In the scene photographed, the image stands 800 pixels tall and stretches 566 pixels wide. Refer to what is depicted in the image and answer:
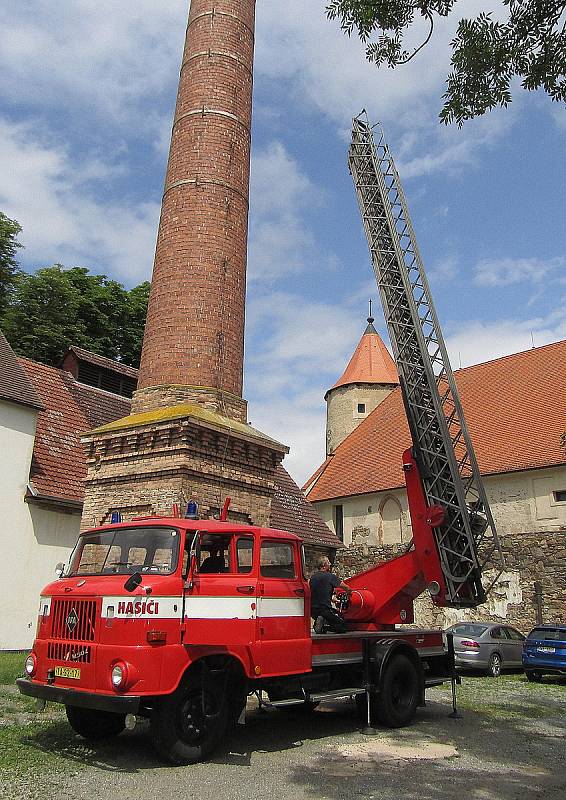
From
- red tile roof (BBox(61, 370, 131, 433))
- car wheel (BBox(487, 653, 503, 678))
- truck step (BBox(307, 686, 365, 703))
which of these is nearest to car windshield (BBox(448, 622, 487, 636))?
car wheel (BBox(487, 653, 503, 678))

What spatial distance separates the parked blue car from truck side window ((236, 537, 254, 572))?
422 inches

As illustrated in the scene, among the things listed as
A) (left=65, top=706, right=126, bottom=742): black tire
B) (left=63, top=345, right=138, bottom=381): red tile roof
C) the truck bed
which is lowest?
→ (left=65, top=706, right=126, bottom=742): black tire

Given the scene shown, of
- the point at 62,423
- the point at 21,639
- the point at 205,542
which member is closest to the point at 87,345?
the point at 62,423

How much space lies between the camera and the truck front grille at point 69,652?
21.5ft

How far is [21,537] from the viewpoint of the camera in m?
14.6

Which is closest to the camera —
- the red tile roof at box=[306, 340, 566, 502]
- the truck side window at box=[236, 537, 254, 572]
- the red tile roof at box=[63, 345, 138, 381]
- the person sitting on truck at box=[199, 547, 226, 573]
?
the person sitting on truck at box=[199, 547, 226, 573]

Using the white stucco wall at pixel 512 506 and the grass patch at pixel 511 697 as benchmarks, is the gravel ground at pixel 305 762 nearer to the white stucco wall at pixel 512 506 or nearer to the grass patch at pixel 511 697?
the grass patch at pixel 511 697

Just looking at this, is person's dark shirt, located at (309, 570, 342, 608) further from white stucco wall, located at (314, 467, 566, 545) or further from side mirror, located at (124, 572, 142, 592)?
white stucco wall, located at (314, 467, 566, 545)

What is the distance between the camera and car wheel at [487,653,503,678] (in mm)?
16672

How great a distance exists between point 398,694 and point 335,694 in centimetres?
137

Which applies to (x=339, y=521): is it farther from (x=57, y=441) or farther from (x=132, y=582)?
(x=132, y=582)

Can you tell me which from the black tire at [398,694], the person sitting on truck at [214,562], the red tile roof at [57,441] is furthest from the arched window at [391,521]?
the person sitting on truck at [214,562]

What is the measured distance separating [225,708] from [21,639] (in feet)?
28.7

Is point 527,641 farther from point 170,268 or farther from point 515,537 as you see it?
point 170,268
